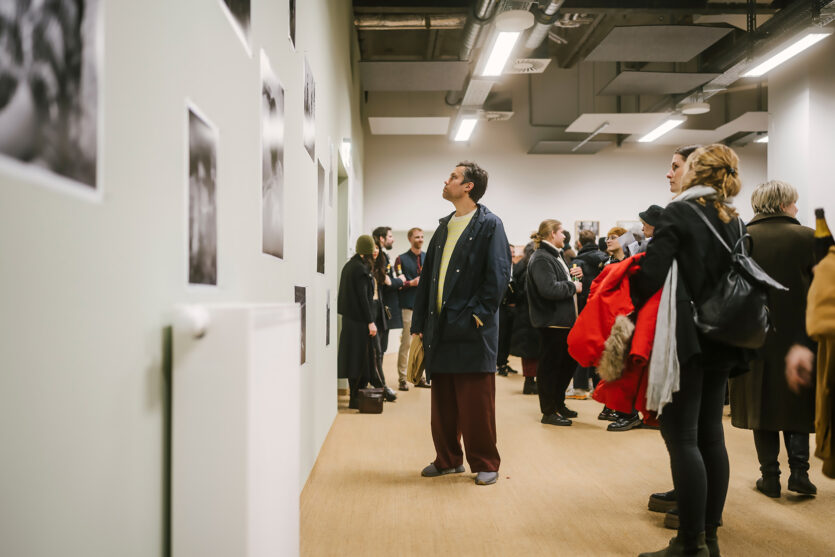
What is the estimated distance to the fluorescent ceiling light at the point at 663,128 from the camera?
860 cm

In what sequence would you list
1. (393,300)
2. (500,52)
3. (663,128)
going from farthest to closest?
(663,128) < (393,300) < (500,52)

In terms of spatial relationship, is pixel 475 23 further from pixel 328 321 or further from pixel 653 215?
pixel 653 215

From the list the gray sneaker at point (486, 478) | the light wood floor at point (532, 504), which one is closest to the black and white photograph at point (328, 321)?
the light wood floor at point (532, 504)

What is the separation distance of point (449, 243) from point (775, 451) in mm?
1891

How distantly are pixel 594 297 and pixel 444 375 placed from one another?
1.22 meters

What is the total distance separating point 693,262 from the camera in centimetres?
200

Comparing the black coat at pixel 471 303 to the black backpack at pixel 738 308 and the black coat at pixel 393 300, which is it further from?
the black coat at pixel 393 300

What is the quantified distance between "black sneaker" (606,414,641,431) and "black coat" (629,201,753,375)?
2485 mm

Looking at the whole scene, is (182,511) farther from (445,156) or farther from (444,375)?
(445,156)

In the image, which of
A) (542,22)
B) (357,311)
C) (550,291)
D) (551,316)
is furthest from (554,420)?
(542,22)

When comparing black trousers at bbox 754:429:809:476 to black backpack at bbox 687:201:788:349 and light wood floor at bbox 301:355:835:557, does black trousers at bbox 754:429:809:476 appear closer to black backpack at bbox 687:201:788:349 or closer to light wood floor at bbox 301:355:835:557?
light wood floor at bbox 301:355:835:557

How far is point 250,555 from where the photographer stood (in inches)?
42.1

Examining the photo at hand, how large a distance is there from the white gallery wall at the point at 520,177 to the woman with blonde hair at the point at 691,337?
849cm

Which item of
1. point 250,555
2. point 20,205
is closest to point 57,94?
point 20,205
